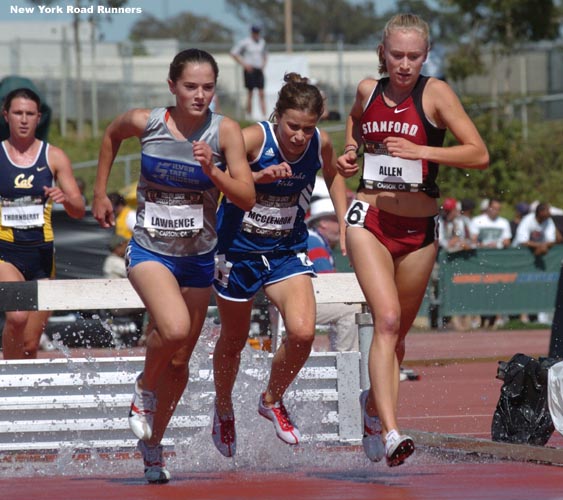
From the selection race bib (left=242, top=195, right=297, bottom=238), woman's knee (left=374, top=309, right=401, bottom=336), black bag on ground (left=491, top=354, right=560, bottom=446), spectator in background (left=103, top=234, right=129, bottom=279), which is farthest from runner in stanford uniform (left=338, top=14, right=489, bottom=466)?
spectator in background (left=103, top=234, right=129, bottom=279)

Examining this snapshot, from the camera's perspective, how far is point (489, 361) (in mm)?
15797

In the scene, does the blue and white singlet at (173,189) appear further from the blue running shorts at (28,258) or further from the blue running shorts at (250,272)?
the blue running shorts at (28,258)

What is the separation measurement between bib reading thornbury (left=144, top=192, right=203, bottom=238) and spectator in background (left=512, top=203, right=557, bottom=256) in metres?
13.7

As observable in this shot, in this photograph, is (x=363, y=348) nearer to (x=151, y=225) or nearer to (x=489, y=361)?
(x=151, y=225)

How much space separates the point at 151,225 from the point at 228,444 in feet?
5.06

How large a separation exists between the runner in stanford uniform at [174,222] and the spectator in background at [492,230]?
1370 cm

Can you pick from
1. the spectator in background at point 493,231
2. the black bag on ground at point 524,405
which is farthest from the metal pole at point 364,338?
the spectator in background at point 493,231

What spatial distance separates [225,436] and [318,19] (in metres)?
75.3

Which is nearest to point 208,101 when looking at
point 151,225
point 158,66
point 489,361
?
point 151,225

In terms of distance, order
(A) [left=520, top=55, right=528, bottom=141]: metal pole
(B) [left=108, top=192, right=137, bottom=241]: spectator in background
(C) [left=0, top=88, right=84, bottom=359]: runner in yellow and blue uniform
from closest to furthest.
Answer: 1. (C) [left=0, top=88, right=84, bottom=359]: runner in yellow and blue uniform
2. (B) [left=108, top=192, right=137, bottom=241]: spectator in background
3. (A) [left=520, top=55, right=528, bottom=141]: metal pole

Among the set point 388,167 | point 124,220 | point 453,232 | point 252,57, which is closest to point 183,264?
point 388,167

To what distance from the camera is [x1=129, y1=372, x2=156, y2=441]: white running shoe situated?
7.15 meters

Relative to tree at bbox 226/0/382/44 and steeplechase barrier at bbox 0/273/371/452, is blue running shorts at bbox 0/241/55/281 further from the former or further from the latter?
tree at bbox 226/0/382/44

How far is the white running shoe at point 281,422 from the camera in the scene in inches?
308
